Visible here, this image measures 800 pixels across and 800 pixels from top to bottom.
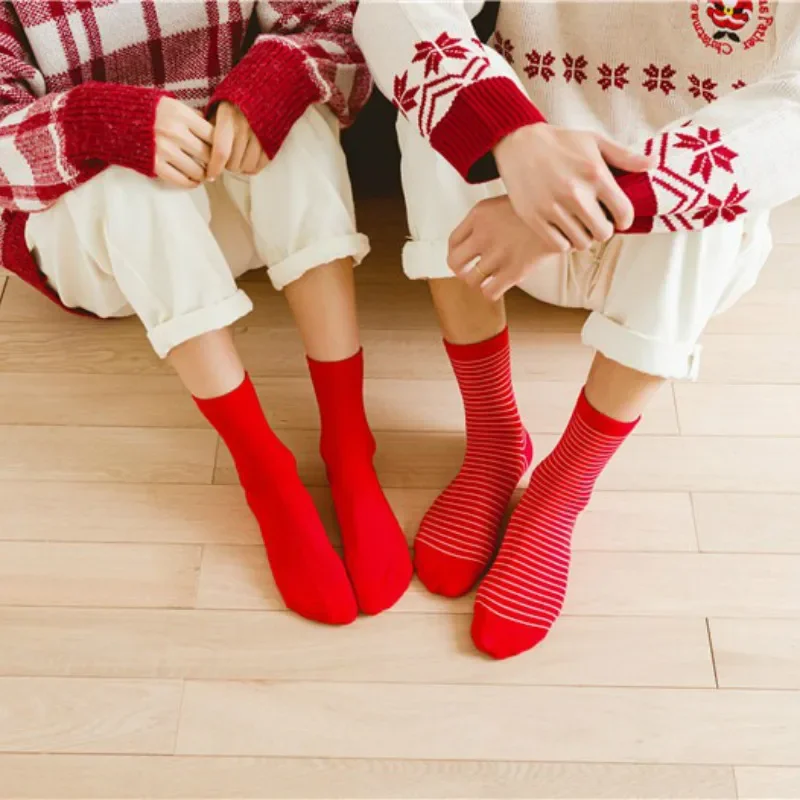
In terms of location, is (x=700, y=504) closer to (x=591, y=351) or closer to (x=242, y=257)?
(x=591, y=351)

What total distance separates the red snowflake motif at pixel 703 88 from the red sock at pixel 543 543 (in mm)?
307

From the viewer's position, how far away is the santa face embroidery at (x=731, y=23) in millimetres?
842

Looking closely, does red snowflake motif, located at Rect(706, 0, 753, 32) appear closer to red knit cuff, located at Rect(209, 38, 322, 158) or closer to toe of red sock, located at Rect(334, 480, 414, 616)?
red knit cuff, located at Rect(209, 38, 322, 158)

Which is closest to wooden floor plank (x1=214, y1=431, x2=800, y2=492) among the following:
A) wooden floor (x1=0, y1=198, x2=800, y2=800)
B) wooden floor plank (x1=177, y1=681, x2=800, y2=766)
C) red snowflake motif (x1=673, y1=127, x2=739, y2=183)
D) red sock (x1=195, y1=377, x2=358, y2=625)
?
wooden floor (x1=0, y1=198, x2=800, y2=800)

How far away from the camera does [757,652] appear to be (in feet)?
3.24

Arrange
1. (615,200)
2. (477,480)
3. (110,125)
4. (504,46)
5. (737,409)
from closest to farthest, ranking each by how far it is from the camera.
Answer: (615,200), (110,125), (504,46), (477,480), (737,409)

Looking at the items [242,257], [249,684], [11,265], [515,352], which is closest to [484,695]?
[249,684]

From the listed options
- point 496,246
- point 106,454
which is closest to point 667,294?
point 496,246

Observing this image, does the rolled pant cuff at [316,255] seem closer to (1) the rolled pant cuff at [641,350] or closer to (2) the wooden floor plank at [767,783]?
(1) the rolled pant cuff at [641,350]

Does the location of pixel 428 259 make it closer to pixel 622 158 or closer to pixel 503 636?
pixel 622 158

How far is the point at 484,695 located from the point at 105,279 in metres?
0.57

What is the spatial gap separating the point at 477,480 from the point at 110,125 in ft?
1.71

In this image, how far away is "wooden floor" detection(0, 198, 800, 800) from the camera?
922mm

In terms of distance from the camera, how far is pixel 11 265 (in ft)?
3.45
